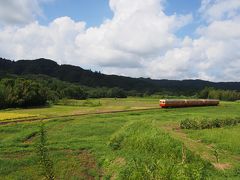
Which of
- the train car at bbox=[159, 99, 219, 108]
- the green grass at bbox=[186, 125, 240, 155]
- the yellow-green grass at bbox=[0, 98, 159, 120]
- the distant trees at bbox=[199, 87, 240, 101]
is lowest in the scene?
the yellow-green grass at bbox=[0, 98, 159, 120]

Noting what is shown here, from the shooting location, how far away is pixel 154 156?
23.2 m

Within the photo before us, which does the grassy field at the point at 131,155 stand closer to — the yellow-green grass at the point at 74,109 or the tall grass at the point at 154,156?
the tall grass at the point at 154,156

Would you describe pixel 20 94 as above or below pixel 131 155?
above

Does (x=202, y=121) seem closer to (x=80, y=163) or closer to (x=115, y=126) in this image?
(x=115, y=126)

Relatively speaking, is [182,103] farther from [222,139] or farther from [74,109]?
[222,139]

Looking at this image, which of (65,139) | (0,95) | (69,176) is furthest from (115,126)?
(0,95)

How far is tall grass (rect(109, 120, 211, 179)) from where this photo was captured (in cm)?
1672

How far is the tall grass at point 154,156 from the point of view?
16719 millimetres

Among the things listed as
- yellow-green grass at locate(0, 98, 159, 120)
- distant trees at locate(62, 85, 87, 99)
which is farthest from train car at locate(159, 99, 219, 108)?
distant trees at locate(62, 85, 87, 99)

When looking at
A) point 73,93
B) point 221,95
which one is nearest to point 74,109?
point 73,93

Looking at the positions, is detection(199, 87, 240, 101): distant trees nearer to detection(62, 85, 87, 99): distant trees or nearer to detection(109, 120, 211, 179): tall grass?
detection(62, 85, 87, 99): distant trees

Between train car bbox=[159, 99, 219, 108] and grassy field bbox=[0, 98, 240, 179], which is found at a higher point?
train car bbox=[159, 99, 219, 108]

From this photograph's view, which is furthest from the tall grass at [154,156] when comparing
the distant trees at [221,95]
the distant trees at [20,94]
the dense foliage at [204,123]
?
the distant trees at [221,95]

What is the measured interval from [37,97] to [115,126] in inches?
2112
